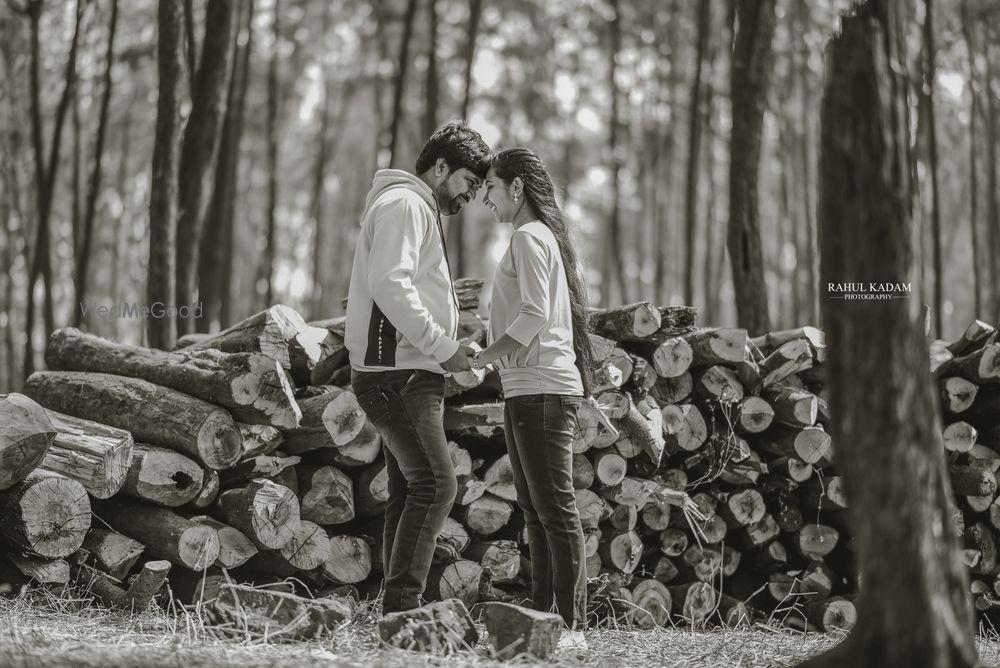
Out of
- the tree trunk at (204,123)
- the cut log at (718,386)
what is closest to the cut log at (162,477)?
the cut log at (718,386)

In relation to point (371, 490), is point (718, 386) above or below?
above

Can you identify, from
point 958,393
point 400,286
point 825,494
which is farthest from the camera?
point 958,393

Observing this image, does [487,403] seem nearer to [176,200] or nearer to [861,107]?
[861,107]

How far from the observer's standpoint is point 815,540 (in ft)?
18.6

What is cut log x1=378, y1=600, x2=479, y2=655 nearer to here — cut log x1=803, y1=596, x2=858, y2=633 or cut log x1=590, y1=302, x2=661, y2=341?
cut log x1=590, y1=302, x2=661, y2=341

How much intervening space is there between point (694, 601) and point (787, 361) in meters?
1.47

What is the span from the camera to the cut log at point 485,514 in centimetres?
499

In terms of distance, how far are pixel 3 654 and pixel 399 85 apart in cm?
946

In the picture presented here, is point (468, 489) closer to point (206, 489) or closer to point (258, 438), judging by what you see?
point (258, 438)

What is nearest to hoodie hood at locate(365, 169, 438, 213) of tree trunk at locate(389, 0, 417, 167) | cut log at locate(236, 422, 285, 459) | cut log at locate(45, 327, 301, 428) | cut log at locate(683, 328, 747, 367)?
cut log at locate(45, 327, 301, 428)

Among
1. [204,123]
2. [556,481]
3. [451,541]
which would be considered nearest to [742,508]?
[451,541]

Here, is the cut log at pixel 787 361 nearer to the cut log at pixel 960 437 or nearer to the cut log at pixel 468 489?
the cut log at pixel 960 437

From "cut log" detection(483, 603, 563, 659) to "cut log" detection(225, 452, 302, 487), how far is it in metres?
1.63

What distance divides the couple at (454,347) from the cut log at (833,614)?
2067 mm
